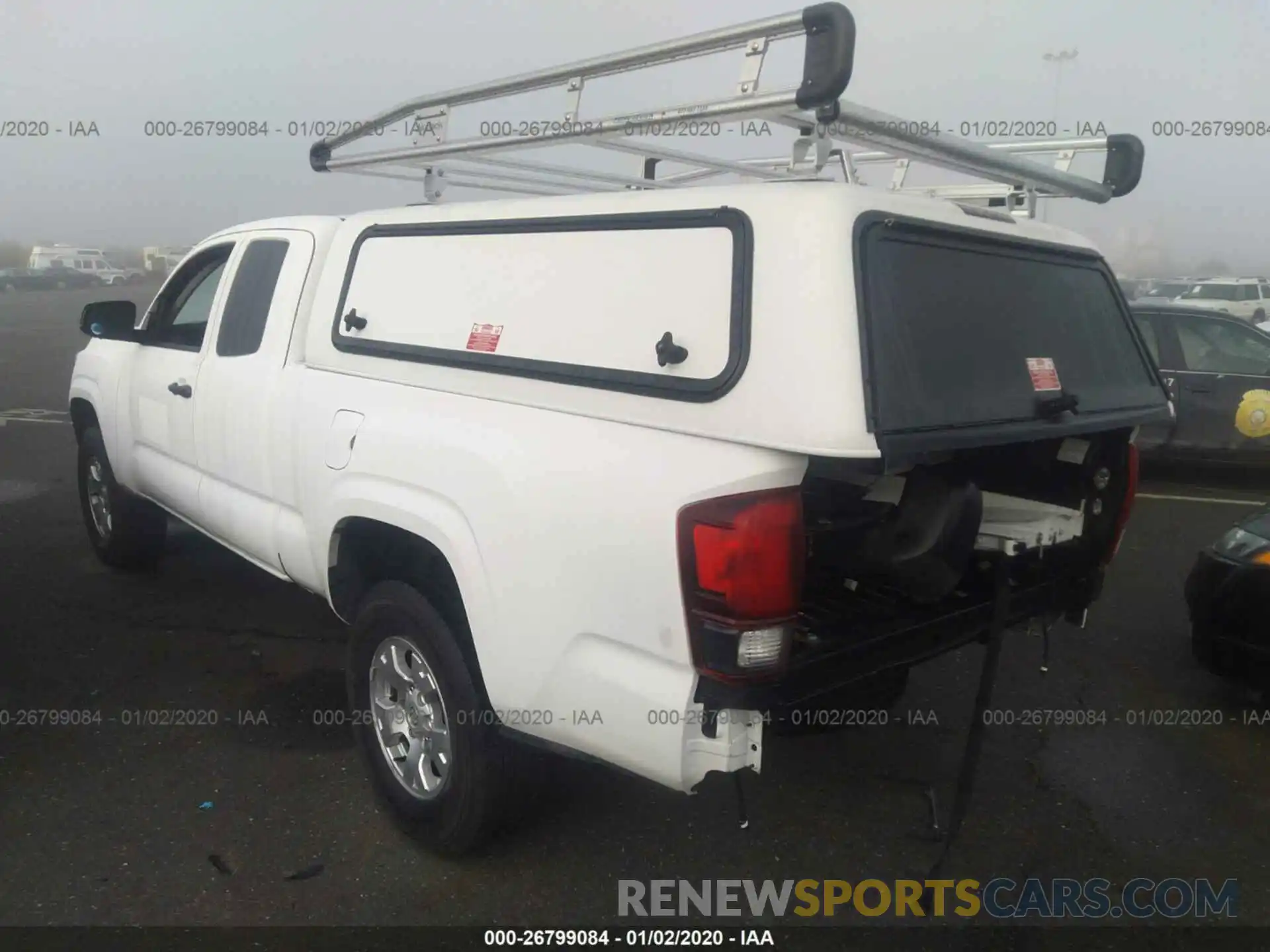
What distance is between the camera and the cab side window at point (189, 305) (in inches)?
177

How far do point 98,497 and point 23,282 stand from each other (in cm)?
3936

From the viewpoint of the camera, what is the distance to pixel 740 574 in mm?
2146

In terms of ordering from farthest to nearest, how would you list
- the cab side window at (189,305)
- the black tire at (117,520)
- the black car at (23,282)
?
the black car at (23,282)
the black tire at (117,520)
the cab side window at (189,305)

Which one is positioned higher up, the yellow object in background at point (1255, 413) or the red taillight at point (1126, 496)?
the red taillight at point (1126, 496)

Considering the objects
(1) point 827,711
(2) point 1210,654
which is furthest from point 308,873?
(2) point 1210,654

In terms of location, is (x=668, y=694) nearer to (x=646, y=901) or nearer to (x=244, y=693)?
(x=646, y=901)

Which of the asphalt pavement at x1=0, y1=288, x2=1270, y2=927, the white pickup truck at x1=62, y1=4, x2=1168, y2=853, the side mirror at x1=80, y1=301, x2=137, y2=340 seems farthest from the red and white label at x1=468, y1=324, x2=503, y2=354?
the side mirror at x1=80, y1=301, x2=137, y2=340

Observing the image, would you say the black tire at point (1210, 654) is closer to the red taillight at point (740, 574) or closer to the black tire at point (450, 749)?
the red taillight at point (740, 574)

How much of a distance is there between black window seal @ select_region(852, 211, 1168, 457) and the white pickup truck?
0.04 ft

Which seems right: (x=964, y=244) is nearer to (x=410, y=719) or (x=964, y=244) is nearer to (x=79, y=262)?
(x=410, y=719)

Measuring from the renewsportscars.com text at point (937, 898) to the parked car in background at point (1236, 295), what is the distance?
21221 mm

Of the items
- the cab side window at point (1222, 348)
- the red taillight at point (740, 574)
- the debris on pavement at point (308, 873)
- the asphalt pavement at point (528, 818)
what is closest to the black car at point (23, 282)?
the asphalt pavement at point (528, 818)

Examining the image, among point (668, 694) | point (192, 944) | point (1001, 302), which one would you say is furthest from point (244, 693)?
point (1001, 302)

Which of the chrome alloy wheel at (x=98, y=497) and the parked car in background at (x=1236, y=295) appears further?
the parked car in background at (x=1236, y=295)
